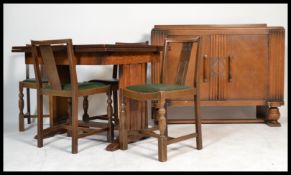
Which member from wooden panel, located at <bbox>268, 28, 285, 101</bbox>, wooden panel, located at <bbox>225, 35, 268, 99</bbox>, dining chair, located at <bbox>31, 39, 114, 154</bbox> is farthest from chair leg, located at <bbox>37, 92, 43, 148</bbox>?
wooden panel, located at <bbox>268, 28, 285, 101</bbox>

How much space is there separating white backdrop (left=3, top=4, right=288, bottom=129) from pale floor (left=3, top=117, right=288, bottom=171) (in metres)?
1.31

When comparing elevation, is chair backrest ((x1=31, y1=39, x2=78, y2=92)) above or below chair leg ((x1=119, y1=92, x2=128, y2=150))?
above

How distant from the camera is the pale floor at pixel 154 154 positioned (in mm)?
2455

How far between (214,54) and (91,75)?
1514mm

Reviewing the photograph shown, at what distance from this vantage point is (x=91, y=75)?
438cm

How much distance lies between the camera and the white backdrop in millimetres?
4262

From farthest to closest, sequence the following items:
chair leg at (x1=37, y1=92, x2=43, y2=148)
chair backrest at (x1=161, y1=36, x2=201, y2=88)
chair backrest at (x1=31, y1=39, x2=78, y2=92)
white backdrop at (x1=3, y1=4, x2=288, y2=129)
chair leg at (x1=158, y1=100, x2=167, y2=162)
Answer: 1. white backdrop at (x1=3, y1=4, x2=288, y2=129)
2. chair leg at (x1=37, y1=92, x2=43, y2=148)
3. chair backrest at (x1=161, y1=36, x2=201, y2=88)
4. chair backrest at (x1=31, y1=39, x2=78, y2=92)
5. chair leg at (x1=158, y1=100, x2=167, y2=162)

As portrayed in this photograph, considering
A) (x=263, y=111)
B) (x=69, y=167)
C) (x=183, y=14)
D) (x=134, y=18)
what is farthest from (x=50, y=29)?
(x=263, y=111)

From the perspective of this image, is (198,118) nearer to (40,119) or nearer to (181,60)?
(181,60)

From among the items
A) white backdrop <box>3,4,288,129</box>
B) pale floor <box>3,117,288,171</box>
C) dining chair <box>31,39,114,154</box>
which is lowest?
pale floor <box>3,117,288,171</box>

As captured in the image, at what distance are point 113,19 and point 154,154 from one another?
2.07 m

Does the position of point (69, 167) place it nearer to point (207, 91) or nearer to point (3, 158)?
point (3, 158)

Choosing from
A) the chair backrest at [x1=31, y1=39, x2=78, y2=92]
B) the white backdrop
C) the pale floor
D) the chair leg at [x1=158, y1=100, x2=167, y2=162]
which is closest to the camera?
the pale floor

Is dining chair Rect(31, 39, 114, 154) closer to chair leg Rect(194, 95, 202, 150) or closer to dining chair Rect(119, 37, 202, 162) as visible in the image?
dining chair Rect(119, 37, 202, 162)
